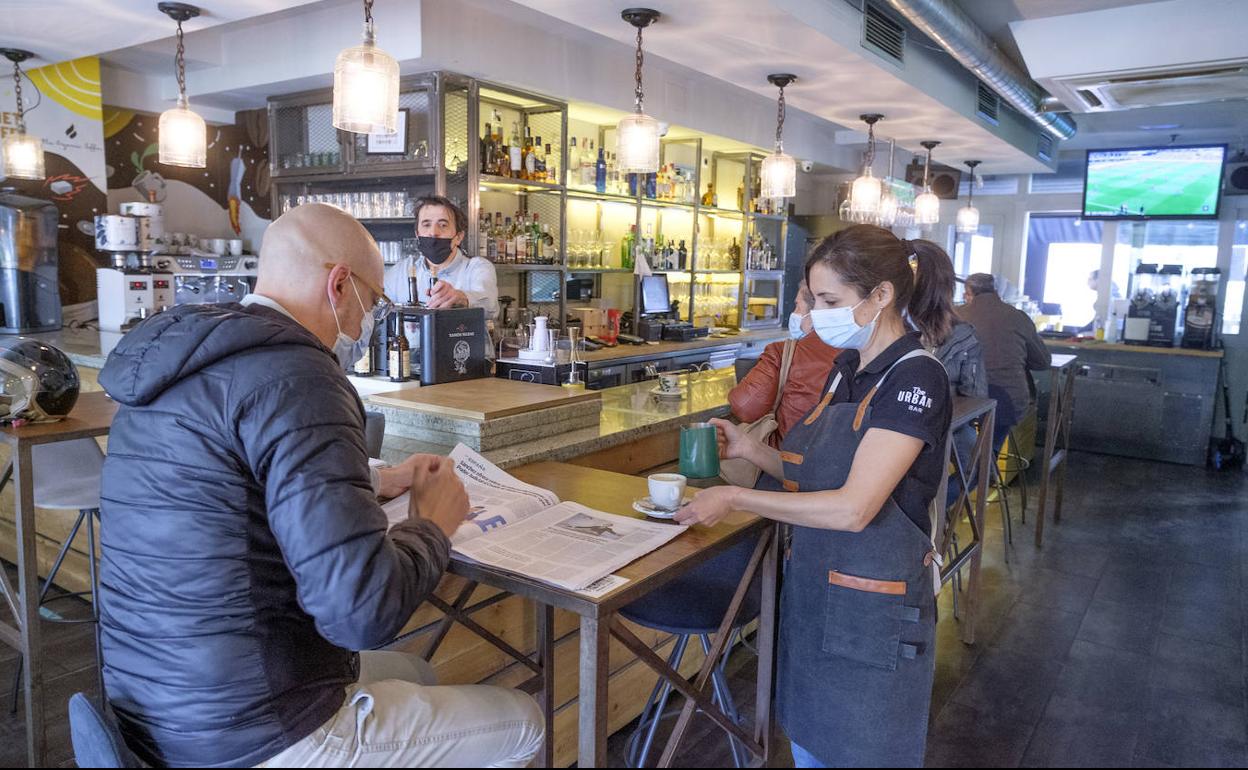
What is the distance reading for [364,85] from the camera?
3189mm

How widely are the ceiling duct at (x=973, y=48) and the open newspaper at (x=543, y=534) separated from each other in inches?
131

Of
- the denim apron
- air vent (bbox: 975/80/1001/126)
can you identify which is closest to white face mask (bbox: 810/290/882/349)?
the denim apron

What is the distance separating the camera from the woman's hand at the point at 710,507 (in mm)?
1772

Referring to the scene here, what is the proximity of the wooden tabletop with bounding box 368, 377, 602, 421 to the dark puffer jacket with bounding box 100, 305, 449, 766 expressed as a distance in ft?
3.55

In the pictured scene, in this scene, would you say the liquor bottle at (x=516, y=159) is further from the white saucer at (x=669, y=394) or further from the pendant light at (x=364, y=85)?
the white saucer at (x=669, y=394)

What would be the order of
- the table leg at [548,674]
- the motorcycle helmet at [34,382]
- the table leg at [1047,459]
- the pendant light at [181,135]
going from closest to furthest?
1. the table leg at [548,674]
2. the motorcycle helmet at [34,382]
3. the pendant light at [181,135]
4. the table leg at [1047,459]

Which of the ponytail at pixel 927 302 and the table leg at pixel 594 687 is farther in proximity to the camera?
the ponytail at pixel 927 302

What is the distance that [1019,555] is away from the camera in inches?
190

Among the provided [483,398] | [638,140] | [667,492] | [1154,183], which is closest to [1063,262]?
[1154,183]

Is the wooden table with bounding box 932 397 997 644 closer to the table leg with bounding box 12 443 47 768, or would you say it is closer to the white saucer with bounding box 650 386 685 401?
the white saucer with bounding box 650 386 685 401

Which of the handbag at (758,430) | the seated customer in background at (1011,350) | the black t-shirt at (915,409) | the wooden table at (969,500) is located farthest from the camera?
the seated customer in background at (1011,350)

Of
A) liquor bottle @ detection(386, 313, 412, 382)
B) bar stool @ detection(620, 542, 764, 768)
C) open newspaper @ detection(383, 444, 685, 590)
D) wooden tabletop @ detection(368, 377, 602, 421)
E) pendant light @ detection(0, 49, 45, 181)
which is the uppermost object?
pendant light @ detection(0, 49, 45, 181)

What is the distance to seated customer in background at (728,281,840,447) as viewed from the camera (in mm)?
3047

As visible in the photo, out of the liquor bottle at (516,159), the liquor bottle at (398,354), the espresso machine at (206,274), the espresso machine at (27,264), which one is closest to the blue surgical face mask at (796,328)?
the liquor bottle at (398,354)
